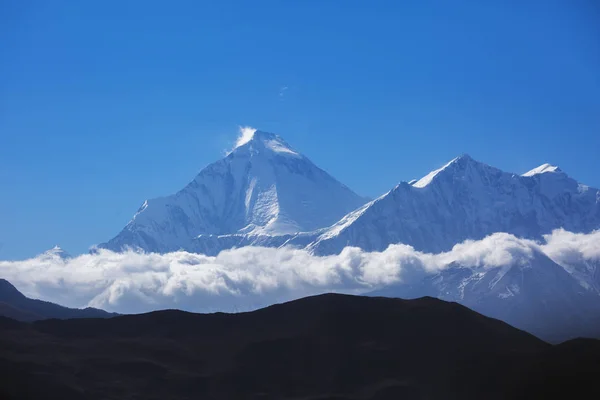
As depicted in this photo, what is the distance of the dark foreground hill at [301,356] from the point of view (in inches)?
5502

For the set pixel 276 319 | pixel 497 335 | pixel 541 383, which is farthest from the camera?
pixel 276 319

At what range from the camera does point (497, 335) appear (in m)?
158

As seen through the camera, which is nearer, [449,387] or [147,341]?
[449,387]

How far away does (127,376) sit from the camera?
15025 cm

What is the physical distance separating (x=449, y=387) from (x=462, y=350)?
11.4 metres

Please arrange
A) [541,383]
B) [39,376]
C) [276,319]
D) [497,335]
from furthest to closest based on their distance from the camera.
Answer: [276,319]
[497,335]
[39,376]
[541,383]

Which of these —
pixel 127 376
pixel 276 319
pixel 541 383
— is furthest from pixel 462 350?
pixel 127 376

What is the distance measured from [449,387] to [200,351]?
45360 mm

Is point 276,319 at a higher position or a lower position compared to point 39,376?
higher

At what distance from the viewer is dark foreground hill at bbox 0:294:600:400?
5502 inches

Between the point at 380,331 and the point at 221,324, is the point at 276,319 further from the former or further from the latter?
the point at 380,331

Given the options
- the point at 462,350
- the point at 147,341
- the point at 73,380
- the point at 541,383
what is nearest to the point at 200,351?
the point at 147,341

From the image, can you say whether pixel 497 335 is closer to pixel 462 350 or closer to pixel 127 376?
pixel 462 350

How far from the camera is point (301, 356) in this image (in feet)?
509
